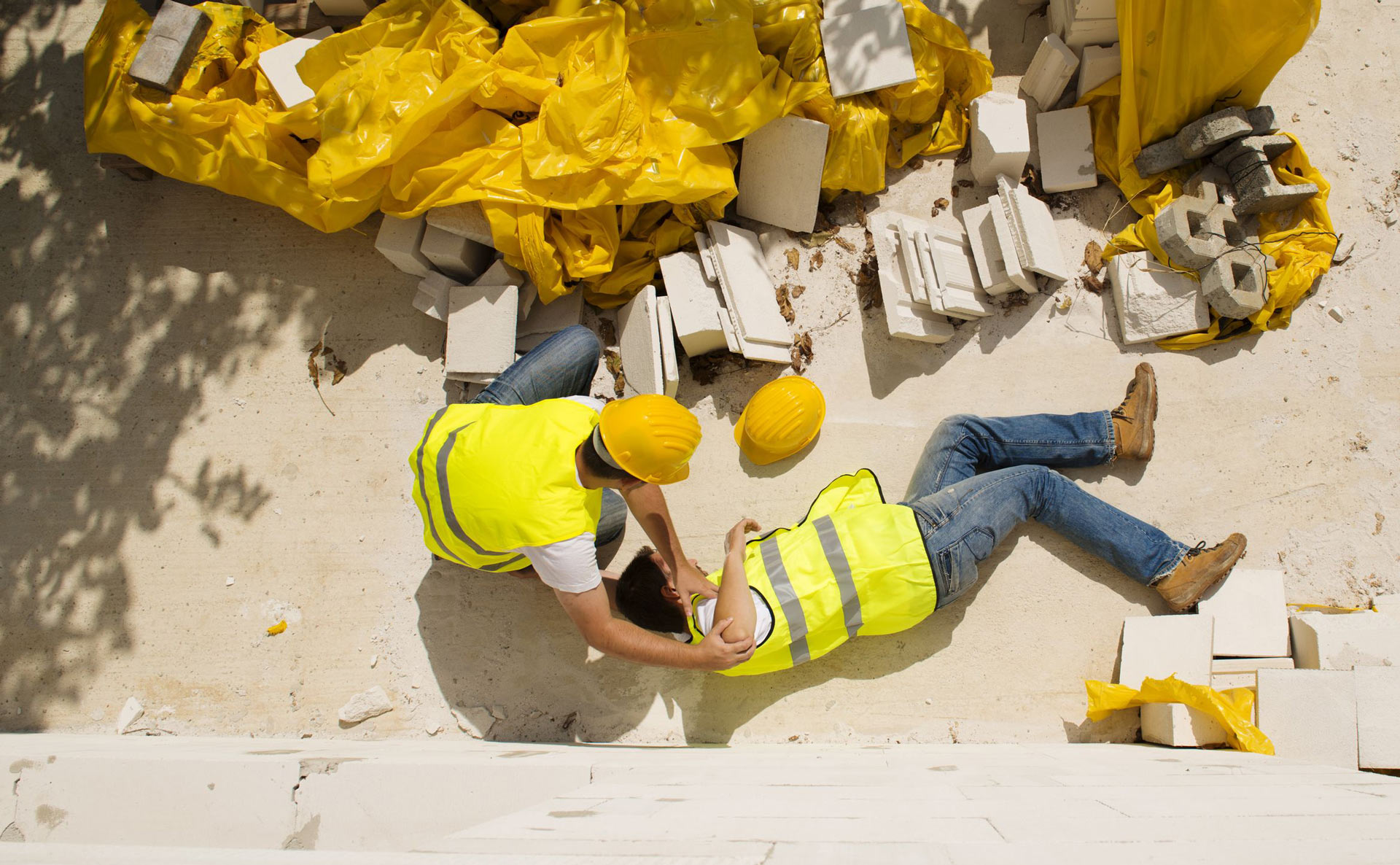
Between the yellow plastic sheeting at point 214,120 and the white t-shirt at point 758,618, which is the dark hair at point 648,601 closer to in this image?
the white t-shirt at point 758,618

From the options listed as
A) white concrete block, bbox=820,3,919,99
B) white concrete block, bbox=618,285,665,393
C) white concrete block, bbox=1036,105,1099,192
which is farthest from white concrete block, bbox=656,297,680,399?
white concrete block, bbox=1036,105,1099,192

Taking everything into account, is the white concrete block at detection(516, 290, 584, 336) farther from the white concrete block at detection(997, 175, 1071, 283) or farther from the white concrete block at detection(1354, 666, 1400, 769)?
the white concrete block at detection(1354, 666, 1400, 769)

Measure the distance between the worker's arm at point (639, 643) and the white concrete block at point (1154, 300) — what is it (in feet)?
7.85

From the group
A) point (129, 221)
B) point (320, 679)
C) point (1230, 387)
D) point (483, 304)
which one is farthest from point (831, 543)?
point (129, 221)

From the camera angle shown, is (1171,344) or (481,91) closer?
(481,91)

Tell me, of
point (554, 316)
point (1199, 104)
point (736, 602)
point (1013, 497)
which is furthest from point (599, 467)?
point (1199, 104)

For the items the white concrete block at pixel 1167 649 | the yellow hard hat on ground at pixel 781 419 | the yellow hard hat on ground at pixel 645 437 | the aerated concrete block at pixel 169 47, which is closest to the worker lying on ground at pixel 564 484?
the yellow hard hat on ground at pixel 645 437

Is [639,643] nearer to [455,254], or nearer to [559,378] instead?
[559,378]

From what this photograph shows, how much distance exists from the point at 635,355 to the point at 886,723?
196 centimetres

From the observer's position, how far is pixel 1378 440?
358 cm

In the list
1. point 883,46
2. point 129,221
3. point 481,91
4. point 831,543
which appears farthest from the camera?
point 129,221

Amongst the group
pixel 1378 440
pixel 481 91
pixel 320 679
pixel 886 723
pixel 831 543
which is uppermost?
pixel 481 91

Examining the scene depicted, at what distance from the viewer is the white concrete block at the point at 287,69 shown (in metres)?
3.57

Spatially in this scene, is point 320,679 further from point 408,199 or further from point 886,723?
point 886,723
